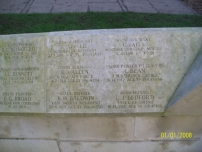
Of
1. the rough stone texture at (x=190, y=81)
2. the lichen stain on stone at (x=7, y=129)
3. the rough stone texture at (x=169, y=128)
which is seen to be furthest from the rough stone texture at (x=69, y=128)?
the rough stone texture at (x=190, y=81)

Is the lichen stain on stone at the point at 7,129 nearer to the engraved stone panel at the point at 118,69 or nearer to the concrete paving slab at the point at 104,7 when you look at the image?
the engraved stone panel at the point at 118,69

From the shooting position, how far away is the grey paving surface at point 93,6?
6234 millimetres

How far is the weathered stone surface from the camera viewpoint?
7.93 ft

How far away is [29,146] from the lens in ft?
9.05

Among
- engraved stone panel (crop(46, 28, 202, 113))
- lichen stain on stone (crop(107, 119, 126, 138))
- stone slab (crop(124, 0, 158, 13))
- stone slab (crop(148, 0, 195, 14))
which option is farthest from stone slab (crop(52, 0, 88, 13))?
lichen stain on stone (crop(107, 119, 126, 138))

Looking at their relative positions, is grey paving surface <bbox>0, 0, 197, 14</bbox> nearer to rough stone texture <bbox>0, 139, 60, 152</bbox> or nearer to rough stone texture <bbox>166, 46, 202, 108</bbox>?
rough stone texture <bbox>166, 46, 202, 108</bbox>

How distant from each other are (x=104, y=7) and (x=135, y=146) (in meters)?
4.85

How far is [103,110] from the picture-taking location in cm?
244

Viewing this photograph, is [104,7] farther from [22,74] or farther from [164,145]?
[164,145]

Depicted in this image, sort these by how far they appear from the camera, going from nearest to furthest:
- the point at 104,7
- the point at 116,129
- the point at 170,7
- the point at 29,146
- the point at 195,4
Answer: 1. the point at 116,129
2. the point at 29,146
3. the point at 104,7
4. the point at 170,7
5. the point at 195,4

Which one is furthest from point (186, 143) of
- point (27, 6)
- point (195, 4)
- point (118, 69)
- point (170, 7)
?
point (27, 6)

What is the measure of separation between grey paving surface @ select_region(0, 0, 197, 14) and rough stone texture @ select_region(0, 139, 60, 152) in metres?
4.39

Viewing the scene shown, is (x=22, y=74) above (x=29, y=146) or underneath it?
above

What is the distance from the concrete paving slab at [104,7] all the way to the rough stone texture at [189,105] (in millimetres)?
4476
